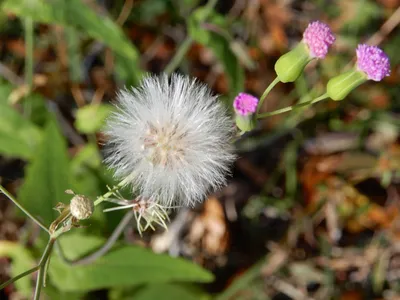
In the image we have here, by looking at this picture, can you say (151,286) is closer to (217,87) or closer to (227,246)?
(227,246)

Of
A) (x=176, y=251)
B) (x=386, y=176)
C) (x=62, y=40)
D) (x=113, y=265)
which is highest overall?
(x=62, y=40)

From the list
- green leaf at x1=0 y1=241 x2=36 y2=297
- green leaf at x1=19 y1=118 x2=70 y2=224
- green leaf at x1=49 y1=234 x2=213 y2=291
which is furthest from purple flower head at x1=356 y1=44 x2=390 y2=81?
green leaf at x1=0 y1=241 x2=36 y2=297

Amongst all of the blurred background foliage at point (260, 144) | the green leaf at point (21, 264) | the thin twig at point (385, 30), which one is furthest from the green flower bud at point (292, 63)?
the thin twig at point (385, 30)

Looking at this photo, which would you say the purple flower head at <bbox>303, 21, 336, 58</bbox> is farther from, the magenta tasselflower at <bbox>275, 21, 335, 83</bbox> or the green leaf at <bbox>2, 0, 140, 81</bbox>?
the green leaf at <bbox>2, 0, 140, 81</bbox>

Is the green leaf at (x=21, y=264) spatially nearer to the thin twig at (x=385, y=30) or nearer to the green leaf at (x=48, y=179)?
the green leaf at (x=48, y=179)

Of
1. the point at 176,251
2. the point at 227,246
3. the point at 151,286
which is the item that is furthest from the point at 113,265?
the point at 227,246

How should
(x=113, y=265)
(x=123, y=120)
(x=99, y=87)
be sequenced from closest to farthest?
(x=123, y=120) < (x=113, y=265) < (x=99, y=87)
